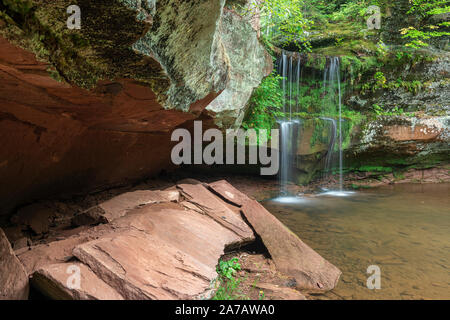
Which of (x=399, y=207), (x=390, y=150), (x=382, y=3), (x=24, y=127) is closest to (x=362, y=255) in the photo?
(x=399, y=207)

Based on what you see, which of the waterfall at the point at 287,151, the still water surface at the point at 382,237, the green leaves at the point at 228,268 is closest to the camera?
the still water surface at the point at 382,237

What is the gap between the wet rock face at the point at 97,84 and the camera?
1.98 meters

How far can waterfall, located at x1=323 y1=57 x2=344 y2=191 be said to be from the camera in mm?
9281

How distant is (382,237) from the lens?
15.8 ft

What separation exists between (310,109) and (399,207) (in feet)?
15.5

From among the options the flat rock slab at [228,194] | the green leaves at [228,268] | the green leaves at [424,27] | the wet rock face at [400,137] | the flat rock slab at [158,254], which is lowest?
the green leaves at [228,268]

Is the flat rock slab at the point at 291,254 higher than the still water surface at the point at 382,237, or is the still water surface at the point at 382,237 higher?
the flat rock slab at the point at 291,254

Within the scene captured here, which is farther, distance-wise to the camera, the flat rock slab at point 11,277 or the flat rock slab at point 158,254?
the flat rock slab at point 158,254

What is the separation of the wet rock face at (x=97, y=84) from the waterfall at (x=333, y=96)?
497 centimetres

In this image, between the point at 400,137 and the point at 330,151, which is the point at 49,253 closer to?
the point at 330,151

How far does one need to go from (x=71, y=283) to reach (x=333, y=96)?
10.1m

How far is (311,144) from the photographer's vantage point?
8828mm

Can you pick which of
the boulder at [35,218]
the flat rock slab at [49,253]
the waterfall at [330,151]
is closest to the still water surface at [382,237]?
the waterfall at [330,151]

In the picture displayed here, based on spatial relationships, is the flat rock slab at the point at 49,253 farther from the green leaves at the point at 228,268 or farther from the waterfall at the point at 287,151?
the waterfall at the point at 287,151
